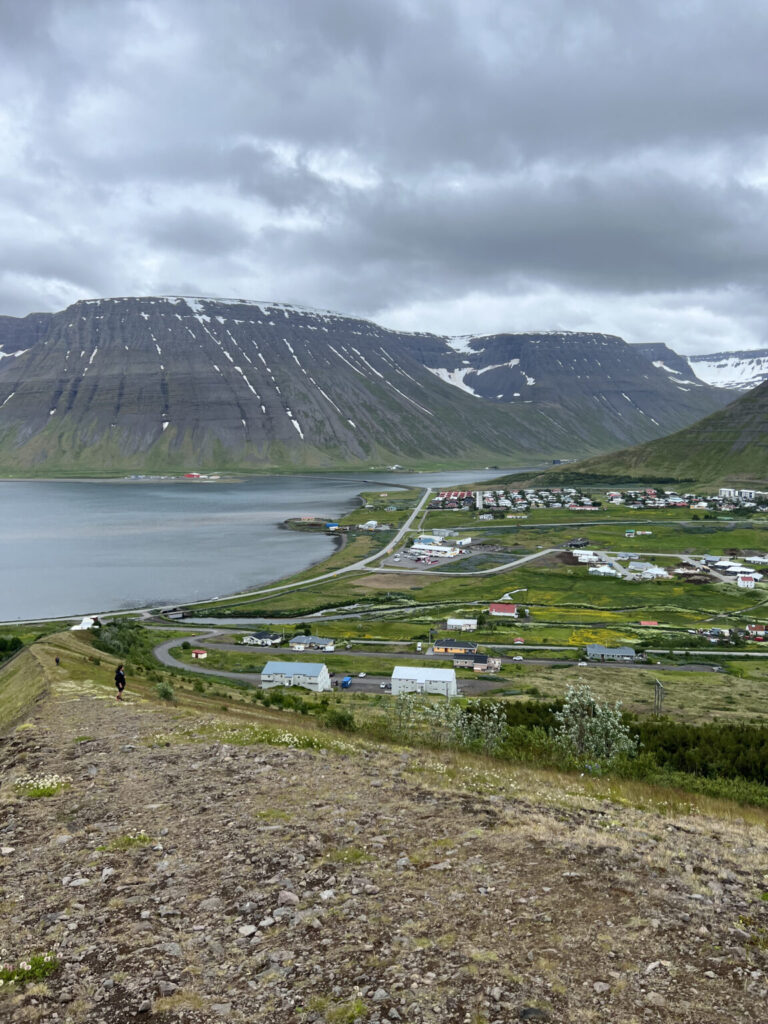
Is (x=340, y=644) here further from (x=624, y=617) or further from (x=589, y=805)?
(x=589, y=805)

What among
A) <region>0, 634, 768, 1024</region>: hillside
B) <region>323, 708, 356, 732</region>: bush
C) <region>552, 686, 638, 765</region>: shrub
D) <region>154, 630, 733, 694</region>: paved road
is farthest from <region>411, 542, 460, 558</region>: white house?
<region>0, 634, 768, 1024</region>: hillside

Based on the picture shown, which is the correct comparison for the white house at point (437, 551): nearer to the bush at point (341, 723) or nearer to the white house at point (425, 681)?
the white house at point (425, 681)

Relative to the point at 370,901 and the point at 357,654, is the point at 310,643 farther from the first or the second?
the point at 370,901

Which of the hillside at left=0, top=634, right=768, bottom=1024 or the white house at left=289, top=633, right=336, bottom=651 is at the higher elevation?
the hillside at left=0, top=634, right=768, bottom=1024

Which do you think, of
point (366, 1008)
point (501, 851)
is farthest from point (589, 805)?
point (366, 1008)

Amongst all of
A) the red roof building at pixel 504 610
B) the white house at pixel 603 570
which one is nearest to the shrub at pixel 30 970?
the red roof building at pixel 504 610

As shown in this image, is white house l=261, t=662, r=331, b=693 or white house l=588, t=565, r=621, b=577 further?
white house l=588, t=565, r=621, b=577

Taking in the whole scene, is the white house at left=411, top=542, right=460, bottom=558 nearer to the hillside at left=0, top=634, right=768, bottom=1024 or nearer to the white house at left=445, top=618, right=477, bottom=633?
the white house at left=445, top=618, right=477, bottom=633
